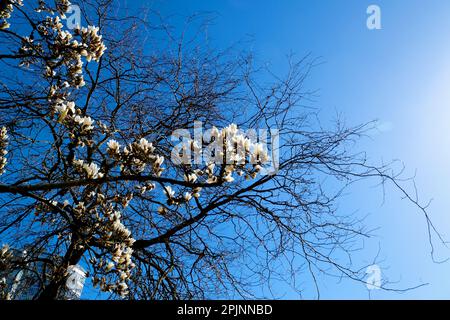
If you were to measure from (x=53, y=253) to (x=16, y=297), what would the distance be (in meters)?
0.56

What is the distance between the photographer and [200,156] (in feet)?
9.63

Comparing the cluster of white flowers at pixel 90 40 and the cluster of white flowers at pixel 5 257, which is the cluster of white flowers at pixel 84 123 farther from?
the cluster of white flowers at pixel 5 257

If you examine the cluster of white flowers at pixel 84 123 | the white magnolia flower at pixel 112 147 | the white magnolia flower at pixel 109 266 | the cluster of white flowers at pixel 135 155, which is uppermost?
the cluster of white flowers at pixel 84 123

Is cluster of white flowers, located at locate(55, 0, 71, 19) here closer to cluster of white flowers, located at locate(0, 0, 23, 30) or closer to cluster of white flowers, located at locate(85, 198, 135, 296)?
cluster of white flowers, located at locate(0, 0, 23, 30)

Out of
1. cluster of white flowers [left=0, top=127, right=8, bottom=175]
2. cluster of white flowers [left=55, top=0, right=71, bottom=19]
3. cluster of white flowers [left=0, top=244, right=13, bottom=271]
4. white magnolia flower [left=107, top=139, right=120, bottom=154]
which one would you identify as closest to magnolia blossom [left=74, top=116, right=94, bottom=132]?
white magnolia flower [left=107, top=139, right=120, bottom=154]

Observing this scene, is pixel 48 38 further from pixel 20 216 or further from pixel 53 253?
pixel 53 253

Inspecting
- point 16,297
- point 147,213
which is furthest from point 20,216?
point 147,213

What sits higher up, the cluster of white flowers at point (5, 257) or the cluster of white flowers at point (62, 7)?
the cluster of white flowers at point (62, 7)

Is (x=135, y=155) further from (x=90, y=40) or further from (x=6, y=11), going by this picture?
(x=6, y=11)

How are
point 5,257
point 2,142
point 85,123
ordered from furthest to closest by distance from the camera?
point 2,142
point 5,257
point 85,123

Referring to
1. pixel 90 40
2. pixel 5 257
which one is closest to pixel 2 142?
pixel 5 257

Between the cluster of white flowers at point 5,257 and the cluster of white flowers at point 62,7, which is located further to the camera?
the cluster of white flowers at point 62,7

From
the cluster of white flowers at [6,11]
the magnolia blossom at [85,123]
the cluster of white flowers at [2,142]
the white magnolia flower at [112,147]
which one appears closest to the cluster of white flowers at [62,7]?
the cluster of white flowers at [6,11]

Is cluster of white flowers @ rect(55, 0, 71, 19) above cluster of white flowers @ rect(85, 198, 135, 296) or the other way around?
above
